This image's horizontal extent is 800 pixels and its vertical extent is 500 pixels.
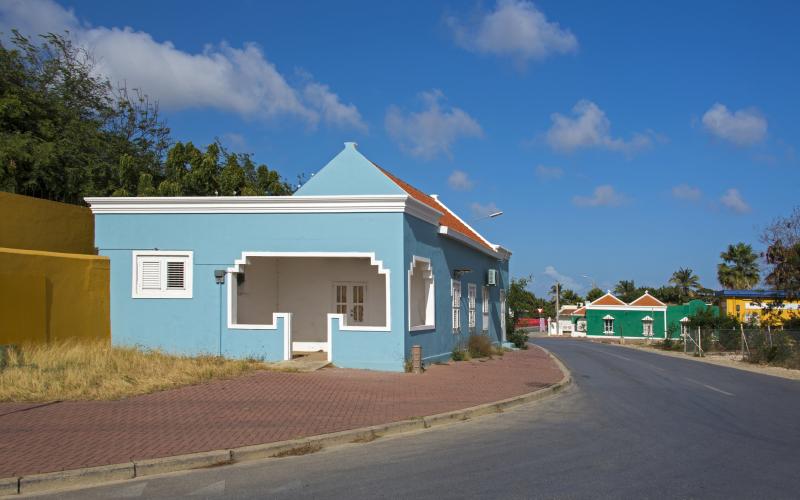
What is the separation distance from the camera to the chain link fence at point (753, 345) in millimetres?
27250

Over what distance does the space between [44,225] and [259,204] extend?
5.50 meters

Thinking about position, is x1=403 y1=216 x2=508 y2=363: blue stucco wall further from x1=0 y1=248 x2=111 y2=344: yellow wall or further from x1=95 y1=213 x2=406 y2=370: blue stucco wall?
x1=0 y1=248 x2=111 y2=344: yellow wall

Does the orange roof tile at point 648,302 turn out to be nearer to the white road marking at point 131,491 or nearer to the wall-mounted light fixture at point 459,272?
the wall-mounted light fixture at point 459,272

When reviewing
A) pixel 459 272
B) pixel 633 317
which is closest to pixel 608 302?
pixel 633 317

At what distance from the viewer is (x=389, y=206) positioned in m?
17.3

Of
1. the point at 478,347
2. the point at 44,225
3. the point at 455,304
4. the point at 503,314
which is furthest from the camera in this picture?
the point at 503,314

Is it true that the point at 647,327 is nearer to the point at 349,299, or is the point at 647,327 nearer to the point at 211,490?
the point at 349,299

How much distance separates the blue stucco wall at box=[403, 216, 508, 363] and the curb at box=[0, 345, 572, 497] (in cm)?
672

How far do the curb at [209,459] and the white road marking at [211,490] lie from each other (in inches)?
34.4

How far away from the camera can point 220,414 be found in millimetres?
10812

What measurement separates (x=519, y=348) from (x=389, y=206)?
17335 millimetres

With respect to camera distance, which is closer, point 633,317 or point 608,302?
point 633,317

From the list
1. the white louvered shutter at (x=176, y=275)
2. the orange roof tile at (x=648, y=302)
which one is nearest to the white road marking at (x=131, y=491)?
the white louvered shutter at (x=176, y=275)

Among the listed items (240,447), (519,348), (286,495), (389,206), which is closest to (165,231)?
(389,206)
